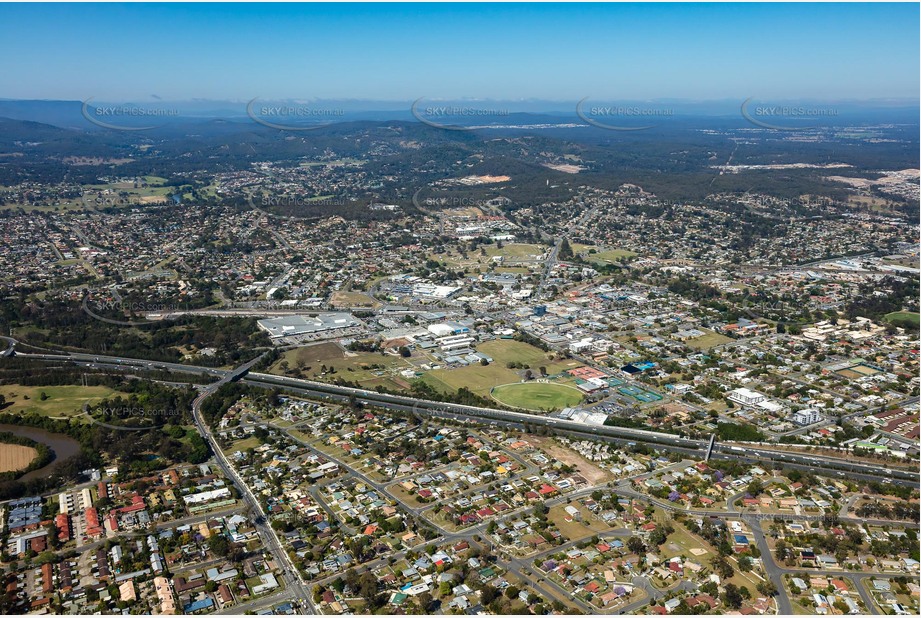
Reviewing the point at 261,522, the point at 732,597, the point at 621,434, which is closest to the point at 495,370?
the point at 621,434

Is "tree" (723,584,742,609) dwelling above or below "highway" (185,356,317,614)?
above

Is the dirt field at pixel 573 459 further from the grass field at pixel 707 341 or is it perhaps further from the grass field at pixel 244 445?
the grass field at pixel 707 341

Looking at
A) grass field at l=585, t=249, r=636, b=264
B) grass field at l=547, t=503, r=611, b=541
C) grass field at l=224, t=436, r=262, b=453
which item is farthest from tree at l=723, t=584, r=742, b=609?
grass field at l=585, t=249, r=636, b=264

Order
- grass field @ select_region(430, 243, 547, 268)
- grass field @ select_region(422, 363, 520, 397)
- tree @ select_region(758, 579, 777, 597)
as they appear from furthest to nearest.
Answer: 1. grass field @ select_region(430, 243, 547, 268)
2. grass field @ select_region(422, 363, 520, 397)
3. tree @ select_region(758, 579, 777, 597)

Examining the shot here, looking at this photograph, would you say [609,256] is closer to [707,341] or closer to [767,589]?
[707,341]

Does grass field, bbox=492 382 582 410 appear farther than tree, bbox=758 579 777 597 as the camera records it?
Yes

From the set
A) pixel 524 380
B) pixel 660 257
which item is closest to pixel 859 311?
pixel 660 257

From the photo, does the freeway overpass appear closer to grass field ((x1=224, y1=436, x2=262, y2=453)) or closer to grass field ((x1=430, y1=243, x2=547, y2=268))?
grass field ((x1=224, y1=436, x2=262, y2=453))
